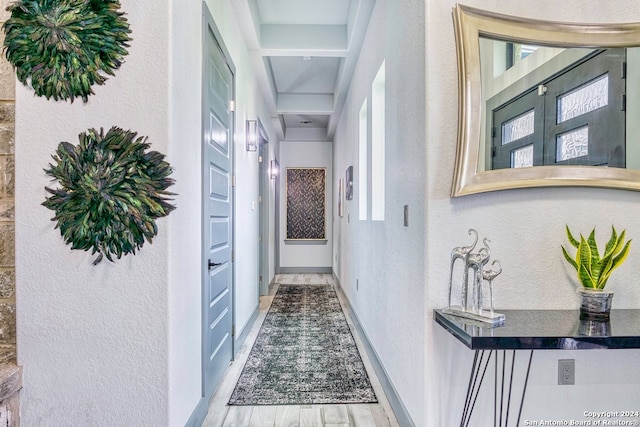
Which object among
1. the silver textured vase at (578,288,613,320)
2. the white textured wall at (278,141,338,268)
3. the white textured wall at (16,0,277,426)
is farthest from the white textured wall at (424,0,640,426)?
the white textured wall at (278,141,338,268)

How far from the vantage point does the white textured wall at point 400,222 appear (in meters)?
1.74

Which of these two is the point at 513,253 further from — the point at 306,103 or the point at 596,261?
the point at 306,103

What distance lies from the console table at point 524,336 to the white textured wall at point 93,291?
1.20m

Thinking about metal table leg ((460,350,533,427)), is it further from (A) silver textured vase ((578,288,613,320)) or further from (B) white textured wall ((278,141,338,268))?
(B) white textured wall ((278,141,338,268))

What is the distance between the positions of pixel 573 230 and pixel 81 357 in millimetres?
2173

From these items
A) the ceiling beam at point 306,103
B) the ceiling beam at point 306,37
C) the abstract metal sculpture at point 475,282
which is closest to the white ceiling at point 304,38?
the ceiling beam at point 306,37

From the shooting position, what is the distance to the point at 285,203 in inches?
291

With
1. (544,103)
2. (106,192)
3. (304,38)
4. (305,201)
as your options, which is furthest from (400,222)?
(305,201)

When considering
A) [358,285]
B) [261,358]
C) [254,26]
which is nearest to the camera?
[261,358]

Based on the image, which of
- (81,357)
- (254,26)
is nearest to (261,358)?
(81,357)

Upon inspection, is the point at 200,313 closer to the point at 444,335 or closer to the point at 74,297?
the point at 74,297

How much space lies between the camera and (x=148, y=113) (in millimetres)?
1587

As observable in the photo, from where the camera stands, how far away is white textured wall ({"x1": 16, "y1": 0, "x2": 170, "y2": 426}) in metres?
1.59

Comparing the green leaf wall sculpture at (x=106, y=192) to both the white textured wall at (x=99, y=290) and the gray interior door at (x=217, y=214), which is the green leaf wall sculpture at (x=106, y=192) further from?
the gray interior door at (x=217, y=214)
